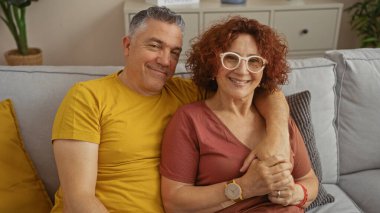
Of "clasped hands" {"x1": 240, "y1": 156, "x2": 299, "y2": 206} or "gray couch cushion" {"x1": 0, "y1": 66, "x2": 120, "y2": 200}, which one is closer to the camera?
"clasped hands" {"x1": 240, "y1": 156, "x2": 299, "y2": 206}

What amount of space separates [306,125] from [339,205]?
345mm

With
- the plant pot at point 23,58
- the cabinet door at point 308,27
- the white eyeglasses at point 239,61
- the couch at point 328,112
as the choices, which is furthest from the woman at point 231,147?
the plant pot at point 23,58

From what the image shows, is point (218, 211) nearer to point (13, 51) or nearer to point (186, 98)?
point (186, 98)

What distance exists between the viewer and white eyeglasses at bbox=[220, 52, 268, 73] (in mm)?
1228

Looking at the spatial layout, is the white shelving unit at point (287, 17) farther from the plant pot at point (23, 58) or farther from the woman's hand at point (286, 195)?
the woman's hand at point (286, 195)

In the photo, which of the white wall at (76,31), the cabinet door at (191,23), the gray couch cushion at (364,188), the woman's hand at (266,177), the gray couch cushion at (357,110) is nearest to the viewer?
the woman's hand at (266,177)

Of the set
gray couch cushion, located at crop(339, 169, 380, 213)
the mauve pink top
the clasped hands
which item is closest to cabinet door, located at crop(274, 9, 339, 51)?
gray couch cushion, located at crop(339, 169, 380, 213)

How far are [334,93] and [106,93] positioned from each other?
0.96m

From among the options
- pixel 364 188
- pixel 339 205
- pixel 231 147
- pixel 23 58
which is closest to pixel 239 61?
pixel 231 147

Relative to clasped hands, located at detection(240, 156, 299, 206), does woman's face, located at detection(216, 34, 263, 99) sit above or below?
above

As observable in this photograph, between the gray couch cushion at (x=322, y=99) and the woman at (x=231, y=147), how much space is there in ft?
1.07

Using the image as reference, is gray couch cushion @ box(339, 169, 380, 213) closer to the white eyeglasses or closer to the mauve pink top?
the mauve pink top

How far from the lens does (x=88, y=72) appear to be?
154 centimetres

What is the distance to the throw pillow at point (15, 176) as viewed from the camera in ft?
4.33
